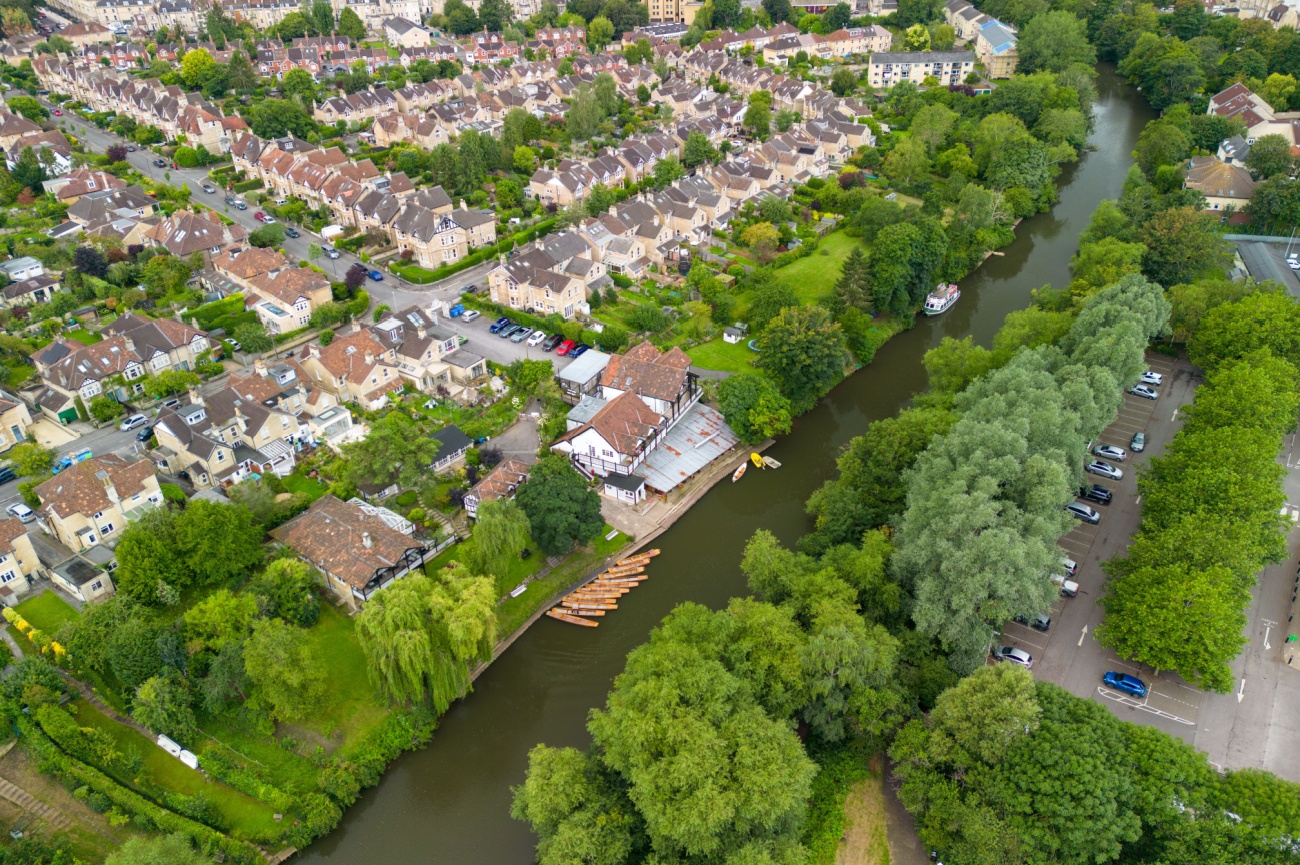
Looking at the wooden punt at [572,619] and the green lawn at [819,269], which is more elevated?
the green lawn at [819,269]

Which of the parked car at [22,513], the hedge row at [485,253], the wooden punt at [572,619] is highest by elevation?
the hedge row at [485,253]

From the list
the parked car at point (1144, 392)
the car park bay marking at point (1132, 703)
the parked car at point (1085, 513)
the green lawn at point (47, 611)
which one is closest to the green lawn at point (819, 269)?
the parked car at point (1144, 392)

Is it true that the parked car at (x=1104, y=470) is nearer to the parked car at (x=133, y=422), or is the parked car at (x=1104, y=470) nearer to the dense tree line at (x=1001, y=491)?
the dense tree line at (x=1001, y=491)

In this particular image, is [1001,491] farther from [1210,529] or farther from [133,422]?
[133,422]

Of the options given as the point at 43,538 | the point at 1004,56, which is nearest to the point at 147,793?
the point at 43,538

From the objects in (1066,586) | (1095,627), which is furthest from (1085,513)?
(1095,627)

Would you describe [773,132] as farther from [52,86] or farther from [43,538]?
[52,86]

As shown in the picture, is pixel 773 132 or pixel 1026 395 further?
pixel 773 132
